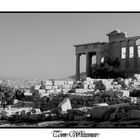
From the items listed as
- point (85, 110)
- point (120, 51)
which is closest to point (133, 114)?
point (85, 110)

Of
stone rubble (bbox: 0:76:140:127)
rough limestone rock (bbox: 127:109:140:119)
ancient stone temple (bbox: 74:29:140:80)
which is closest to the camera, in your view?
rough limestone rock (bbox: 127:109:140:119)

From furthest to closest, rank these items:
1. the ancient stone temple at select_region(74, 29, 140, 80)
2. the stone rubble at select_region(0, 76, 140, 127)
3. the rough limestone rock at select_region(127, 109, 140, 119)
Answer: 1. the ancient stone temple at select_region(74, 29, 140, 80)
2. the stone rubble at select_region(0, 76, 140, 127)
3. the rough limestone rock at select_region(127, 109, 140, 119)

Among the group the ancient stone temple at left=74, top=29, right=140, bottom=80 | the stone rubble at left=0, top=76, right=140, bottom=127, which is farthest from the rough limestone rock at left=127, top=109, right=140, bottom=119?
the ancient stone temple at left=74, top=29, right=140, bottom=80

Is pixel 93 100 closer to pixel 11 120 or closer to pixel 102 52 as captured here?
pixel 11 120

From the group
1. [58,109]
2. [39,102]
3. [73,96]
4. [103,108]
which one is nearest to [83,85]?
[39,102]

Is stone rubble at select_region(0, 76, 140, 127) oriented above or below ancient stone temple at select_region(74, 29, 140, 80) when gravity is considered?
below

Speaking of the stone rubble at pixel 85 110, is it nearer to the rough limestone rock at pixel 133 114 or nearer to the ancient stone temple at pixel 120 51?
the rough limestone rock at pixel 133 114

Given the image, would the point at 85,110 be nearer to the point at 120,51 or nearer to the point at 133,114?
the point at 133,114

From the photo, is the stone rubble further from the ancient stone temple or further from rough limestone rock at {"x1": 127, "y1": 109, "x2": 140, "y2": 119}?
the ancient stone temple
